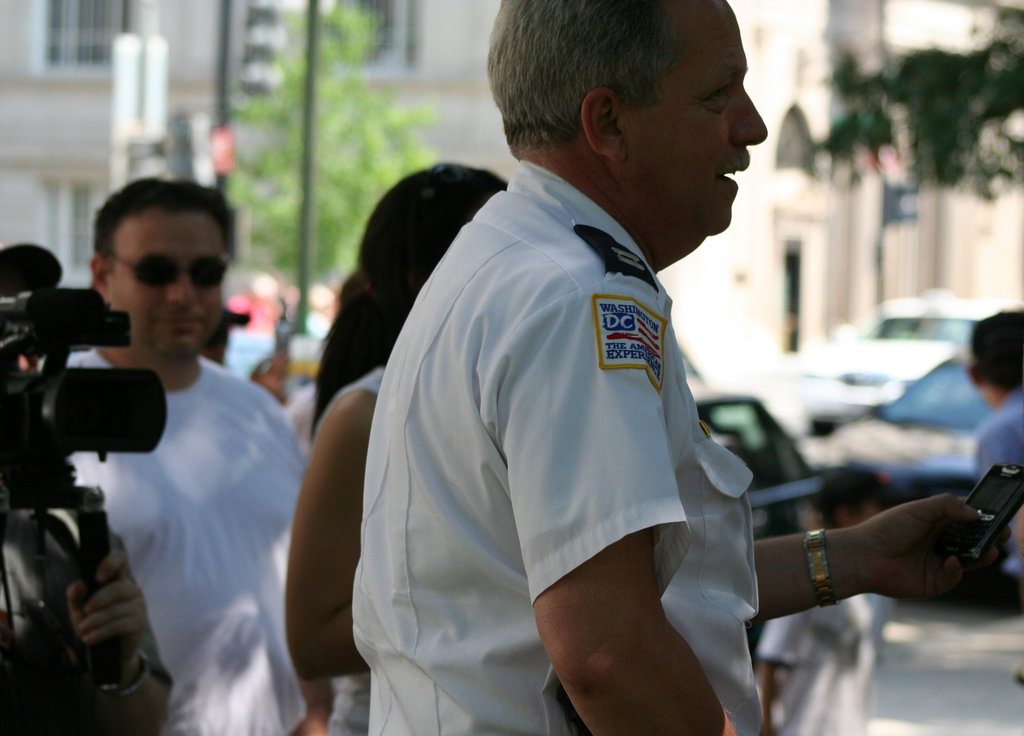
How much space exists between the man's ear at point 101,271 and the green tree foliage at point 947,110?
984 cm

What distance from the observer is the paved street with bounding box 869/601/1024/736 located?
727cm

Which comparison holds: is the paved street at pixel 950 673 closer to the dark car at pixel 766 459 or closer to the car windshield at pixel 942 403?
the dark car at pixel 766 459

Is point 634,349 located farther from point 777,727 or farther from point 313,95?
point 313,95

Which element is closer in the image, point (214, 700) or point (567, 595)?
point (567, 595)

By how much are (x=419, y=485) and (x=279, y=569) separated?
199cm

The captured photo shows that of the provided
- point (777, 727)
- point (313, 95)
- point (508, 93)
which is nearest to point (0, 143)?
point (313, 95)

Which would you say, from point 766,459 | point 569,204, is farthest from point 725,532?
point 766,459

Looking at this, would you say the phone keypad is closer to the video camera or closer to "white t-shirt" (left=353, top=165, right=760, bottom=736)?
"white t-shirt" (left=353, top=165, right=760, bottom=736)

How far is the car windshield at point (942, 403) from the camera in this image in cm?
1098

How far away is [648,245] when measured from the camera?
6.41 feet

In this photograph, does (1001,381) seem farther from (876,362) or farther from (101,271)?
(876,362)

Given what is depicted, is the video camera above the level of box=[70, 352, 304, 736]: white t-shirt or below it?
above

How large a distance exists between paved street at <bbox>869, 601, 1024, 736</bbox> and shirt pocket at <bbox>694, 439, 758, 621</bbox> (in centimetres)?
467

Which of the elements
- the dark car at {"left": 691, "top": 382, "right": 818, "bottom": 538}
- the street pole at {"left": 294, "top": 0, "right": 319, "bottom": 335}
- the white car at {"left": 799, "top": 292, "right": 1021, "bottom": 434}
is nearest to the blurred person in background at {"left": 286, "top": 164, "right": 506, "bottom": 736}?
the dark car at {"left": 691, "top": 382, "right": 818, "bottom": 538}
